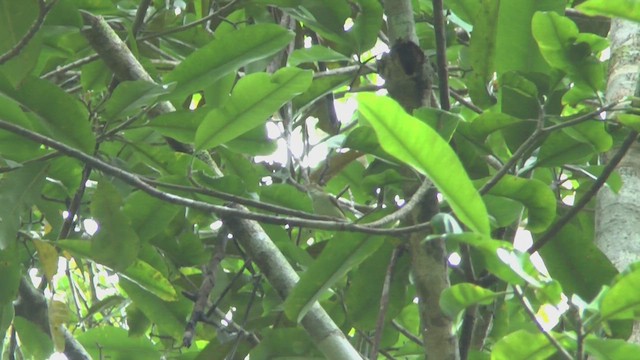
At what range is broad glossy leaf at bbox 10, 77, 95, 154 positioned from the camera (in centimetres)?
114

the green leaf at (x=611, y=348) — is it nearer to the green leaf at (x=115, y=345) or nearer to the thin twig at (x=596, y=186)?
the thin twig at (x=596, y=186)

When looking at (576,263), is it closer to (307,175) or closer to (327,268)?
(327,268)

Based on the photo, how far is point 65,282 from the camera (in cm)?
329

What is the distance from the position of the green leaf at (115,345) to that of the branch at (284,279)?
399 mm

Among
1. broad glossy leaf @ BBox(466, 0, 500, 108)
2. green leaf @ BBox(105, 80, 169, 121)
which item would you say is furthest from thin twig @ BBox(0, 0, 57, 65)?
broad glossy leaf @ BBox(466, 0, 500, 108)

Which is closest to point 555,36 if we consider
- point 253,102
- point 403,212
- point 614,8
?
point 614,8

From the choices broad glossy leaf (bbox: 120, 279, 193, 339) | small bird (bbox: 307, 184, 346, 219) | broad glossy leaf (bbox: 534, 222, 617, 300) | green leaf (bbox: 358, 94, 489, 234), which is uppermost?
green leaf (bbox: 358, 94, 489, 234)

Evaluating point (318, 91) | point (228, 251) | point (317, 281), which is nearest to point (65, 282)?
point (228, 251)

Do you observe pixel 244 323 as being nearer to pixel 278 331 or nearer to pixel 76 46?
pixel 278 331

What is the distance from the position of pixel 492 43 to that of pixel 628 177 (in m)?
0.26

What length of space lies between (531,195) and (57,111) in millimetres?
557

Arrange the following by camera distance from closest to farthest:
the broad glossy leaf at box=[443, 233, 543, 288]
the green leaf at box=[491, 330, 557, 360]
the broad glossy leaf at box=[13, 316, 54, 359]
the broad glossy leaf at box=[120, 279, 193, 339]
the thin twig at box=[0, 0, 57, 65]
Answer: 1. the broad glossy leaf at box=[443, 233, 543, 288]
2. the green leaf at box=[491, 330, 557, 360]
3. the thin twig at box=[0, 0, 57, 65]
4. the broad glossy leaf at box=[120, 279, 193, 339]
5. the broad glossy leaf at box=[13, 316, 54, 359]

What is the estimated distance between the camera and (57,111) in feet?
3.75

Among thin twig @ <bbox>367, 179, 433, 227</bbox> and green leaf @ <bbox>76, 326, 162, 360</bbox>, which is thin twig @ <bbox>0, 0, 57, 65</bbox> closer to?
thin twig @ <bbox>367, 179, 433, 227</bbox>
